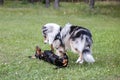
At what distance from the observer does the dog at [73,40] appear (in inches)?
288

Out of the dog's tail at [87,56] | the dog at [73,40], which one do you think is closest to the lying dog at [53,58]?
the dog at [73,40]

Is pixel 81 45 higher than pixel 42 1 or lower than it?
higher

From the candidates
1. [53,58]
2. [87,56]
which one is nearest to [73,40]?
[87,56]

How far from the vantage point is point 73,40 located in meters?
7.42

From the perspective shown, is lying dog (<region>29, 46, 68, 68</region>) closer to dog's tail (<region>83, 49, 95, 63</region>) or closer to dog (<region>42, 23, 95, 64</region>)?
dog (<region>42, 23, 95, 64</region>)

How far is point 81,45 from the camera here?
730 centimetres

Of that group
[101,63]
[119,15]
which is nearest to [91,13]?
[119,15]

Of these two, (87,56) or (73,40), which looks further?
(73,40)

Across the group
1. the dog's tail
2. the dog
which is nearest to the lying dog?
the dog

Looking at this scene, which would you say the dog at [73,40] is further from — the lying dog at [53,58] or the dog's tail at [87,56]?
the lying dog at [53,58]

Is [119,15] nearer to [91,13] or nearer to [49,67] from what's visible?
[91,13]

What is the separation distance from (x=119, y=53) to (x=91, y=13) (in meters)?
13.7

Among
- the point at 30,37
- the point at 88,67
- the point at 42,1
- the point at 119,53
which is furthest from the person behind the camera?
the point at 42,1

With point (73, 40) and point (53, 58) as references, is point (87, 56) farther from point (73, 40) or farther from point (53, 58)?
point (53, 58)
